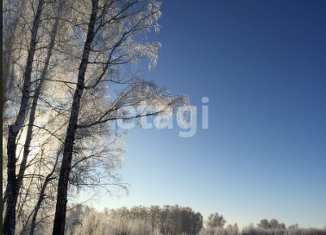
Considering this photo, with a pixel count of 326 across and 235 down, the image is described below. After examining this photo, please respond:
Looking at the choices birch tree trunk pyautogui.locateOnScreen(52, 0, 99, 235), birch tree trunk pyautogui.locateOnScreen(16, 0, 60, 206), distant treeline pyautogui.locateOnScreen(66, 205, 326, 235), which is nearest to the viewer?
birch tree trunk pyautogui.locateOnScreen(52, 0, 99, 235)

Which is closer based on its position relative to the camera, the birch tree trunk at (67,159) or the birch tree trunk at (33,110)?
the birch tree trunk at (67,159)

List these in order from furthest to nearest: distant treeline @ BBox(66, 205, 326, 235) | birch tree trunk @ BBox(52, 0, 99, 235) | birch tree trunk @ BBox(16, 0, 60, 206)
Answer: distant treeline @ BBox(66, 205, 326, 235)
birch tree trunk @ BBox(16, 0, 60, 206)
birch tree trunk @ BBox(52, 0, 99, 235)

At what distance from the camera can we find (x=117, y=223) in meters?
12.2

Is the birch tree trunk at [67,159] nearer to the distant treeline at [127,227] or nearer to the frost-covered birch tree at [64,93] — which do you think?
the frost-covered birch tree at [64,93]

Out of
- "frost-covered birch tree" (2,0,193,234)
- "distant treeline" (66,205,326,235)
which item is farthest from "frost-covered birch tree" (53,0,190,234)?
"distant treeline" (66,205,326,235)

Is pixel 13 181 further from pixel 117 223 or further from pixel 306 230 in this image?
pixel 306 230

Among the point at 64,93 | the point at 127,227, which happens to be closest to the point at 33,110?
the point at 64,93

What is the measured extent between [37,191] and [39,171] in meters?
0.75

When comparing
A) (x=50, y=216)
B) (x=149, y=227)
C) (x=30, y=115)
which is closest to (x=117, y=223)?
(x=149, y=227)

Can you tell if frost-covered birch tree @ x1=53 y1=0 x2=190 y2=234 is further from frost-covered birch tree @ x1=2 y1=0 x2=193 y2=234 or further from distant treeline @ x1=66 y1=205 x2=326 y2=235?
distant treeline @ x1=66 y1=205 x2=326 y2=235

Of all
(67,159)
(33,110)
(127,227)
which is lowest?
(127,227)

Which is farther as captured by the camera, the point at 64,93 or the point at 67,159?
the point at 64,93

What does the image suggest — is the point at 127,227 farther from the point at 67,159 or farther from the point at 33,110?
the point at 67,159

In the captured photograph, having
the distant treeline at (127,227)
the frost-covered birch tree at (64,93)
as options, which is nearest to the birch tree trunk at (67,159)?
the frost-covered birch tree at (64,93)
